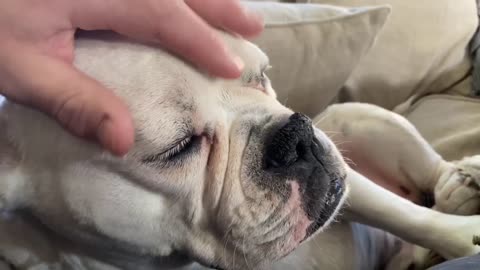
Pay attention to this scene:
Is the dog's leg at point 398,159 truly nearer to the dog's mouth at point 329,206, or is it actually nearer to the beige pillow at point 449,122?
the beige pillow at point 449,122

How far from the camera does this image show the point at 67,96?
0.62 m

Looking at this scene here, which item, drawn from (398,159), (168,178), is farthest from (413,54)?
(168,178)

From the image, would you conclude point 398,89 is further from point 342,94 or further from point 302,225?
point 302,225

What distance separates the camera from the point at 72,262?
80 cm

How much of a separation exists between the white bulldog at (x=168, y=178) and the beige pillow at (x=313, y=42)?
406 millimetres

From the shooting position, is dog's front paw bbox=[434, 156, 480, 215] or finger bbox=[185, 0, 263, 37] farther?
dog's front paw bbox=[434, 156, 480, 215]

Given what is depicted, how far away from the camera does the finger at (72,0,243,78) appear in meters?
0.67

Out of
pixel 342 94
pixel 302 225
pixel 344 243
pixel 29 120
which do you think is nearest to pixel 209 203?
pixel 302 225

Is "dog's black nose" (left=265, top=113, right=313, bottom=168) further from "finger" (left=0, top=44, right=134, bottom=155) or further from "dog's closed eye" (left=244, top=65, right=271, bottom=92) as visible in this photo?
"finger" (left=0, top=44, right=134, bottom=155)

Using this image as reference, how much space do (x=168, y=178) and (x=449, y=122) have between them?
2.89 ft

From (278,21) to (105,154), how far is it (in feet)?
2.30

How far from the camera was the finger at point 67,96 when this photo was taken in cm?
62

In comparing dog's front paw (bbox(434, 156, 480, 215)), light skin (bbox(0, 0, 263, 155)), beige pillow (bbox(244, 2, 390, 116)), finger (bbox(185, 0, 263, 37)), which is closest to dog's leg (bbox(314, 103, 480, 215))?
dog's front paw (bbox(434, 156, 480, 215))

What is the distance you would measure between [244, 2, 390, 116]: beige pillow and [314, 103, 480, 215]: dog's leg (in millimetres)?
129
